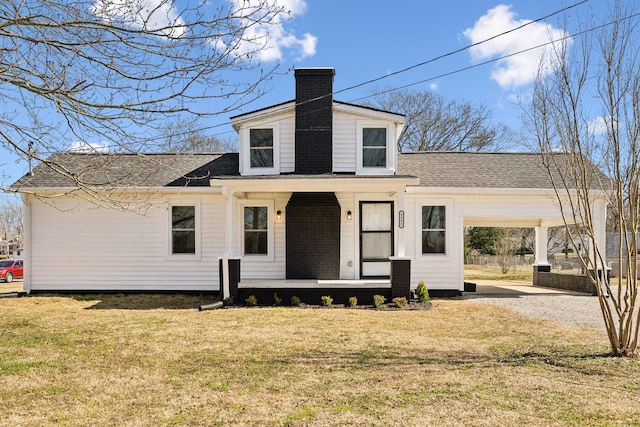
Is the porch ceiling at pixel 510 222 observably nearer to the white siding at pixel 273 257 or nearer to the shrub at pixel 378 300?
the shrub at pixel 378 300

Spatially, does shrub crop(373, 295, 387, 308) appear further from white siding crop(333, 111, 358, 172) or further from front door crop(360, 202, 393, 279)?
white siding crop(333, 111, 358, 172)

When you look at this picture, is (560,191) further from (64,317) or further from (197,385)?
(64,317)

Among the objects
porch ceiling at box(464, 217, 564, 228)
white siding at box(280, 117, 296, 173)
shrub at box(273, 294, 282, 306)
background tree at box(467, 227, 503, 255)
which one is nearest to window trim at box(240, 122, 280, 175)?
white siding at box(280, 117, 296, 173)

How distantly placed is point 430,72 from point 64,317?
31.4 feet

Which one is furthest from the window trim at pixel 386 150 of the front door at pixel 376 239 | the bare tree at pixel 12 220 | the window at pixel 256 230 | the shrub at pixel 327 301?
the bare tree at pixel 12 220

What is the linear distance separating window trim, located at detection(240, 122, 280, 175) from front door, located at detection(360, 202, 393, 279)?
2588mm

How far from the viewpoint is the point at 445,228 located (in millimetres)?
12664

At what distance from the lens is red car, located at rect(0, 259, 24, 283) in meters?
23.1

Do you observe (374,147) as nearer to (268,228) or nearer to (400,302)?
(268,228)

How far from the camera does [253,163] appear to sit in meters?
12.6

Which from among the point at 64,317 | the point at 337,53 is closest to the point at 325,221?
the point at 337,53

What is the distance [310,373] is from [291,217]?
693 centimetres

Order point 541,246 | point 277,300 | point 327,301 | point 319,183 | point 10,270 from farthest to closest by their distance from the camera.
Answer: point 10,270 < point 541,246 < point 319,183 < point 277,300 < point 327,301

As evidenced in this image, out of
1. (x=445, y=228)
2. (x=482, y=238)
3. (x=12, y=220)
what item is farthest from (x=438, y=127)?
(x=12, y=220)
